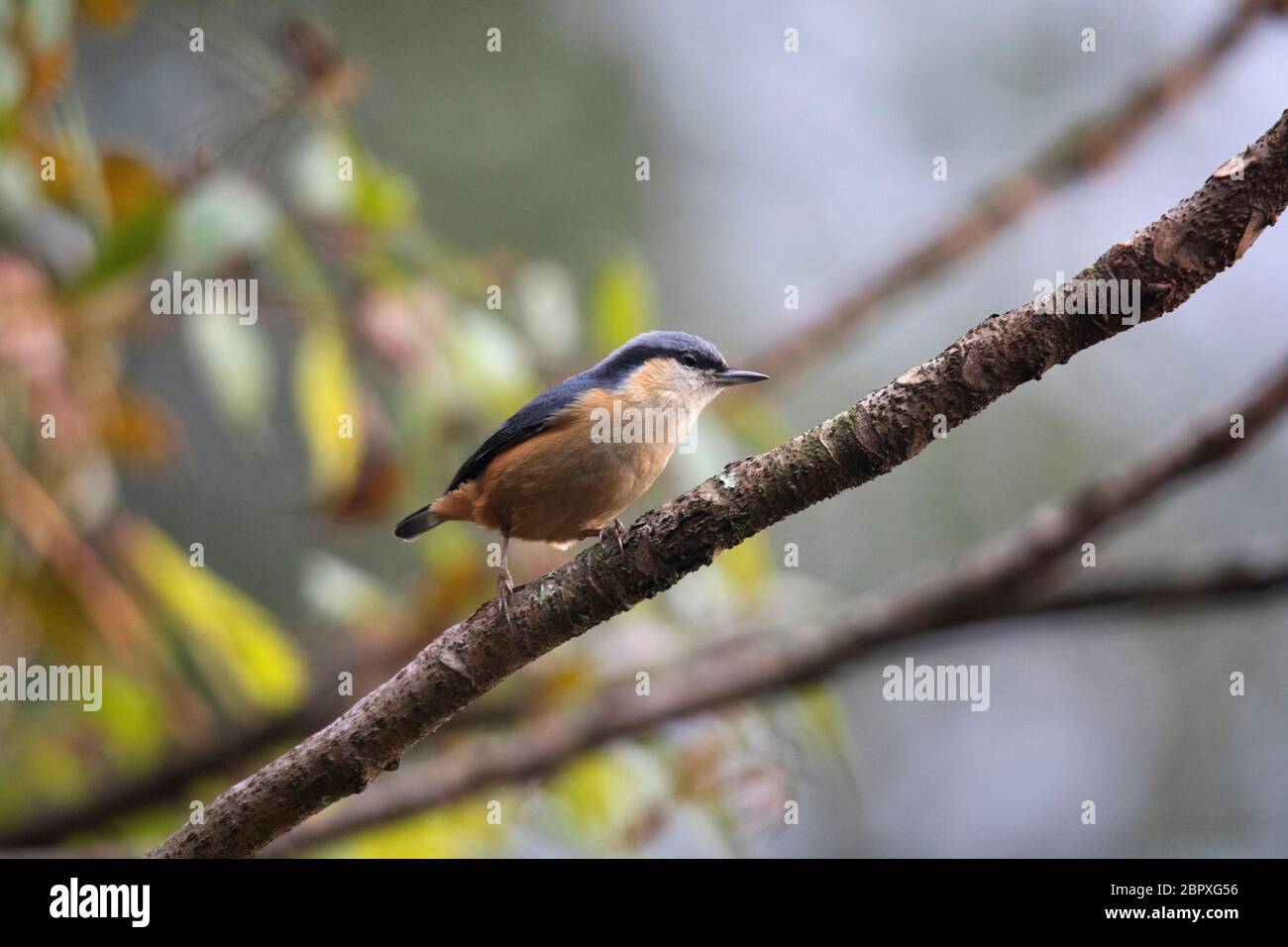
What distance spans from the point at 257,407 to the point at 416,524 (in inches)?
25.3

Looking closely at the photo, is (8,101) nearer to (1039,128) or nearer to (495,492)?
(495,492)

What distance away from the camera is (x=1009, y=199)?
5578 millimetres

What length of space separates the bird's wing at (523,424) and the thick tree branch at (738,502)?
1143mm

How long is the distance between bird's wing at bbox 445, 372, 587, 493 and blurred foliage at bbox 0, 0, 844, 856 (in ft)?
1.41

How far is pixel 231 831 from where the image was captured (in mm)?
2219

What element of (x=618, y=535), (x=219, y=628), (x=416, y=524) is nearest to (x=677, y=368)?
(x=416, y=524)

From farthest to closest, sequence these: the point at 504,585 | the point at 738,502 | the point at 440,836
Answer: the point at 440,836 → the point at 504,585 → the point at 738,502

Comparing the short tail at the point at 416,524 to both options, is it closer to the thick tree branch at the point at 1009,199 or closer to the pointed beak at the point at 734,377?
the pointed beak at the point at 734,377

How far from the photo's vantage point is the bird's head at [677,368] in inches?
145

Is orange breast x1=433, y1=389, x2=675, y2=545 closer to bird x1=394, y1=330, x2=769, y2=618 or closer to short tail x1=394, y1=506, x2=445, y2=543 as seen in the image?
bird x1=394, y1=330, x2=769, y2=618

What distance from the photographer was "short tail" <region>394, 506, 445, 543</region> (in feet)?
12.9

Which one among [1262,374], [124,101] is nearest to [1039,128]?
[1262,374]

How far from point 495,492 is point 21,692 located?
7.24ft

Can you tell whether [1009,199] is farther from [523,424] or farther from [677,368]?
[523,424]
